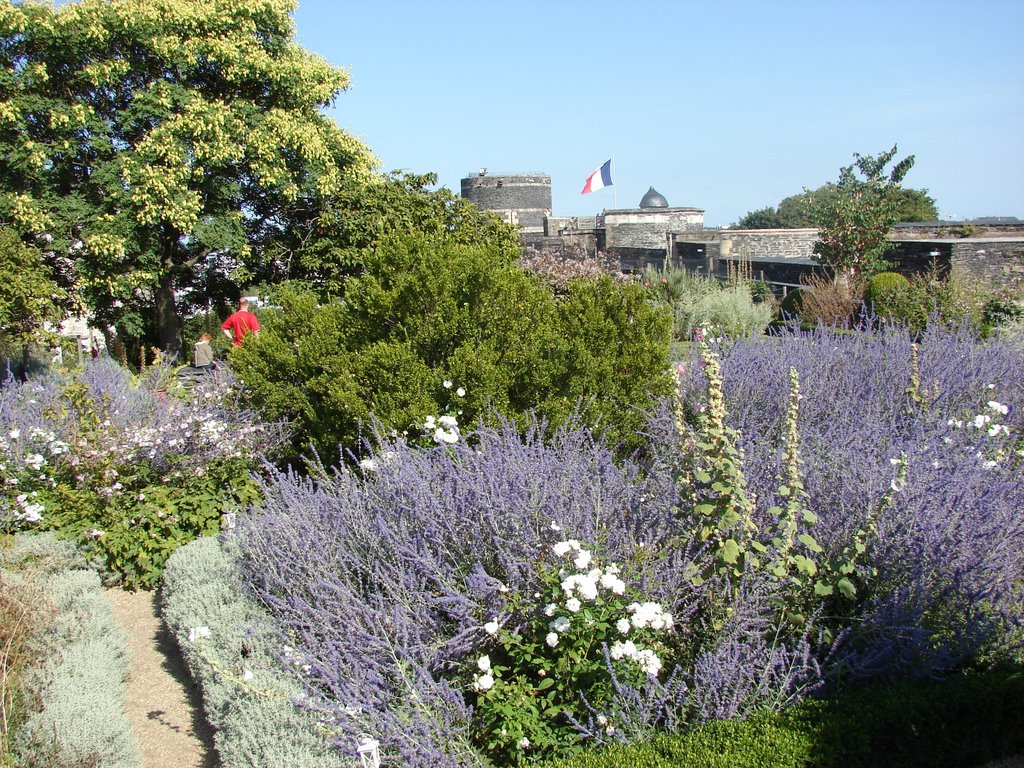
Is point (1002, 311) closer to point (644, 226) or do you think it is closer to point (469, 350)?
point (469, 350)

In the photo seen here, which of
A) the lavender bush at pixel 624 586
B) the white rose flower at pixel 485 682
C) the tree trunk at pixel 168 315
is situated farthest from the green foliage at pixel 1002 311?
the tree trunk at pixel 168 315

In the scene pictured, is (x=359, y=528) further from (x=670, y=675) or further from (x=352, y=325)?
(x=352, y=325)

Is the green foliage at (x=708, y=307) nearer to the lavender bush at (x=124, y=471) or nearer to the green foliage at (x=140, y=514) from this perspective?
the lavender bush at (x=124, y=471)

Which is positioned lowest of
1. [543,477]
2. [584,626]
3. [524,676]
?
[524,676]

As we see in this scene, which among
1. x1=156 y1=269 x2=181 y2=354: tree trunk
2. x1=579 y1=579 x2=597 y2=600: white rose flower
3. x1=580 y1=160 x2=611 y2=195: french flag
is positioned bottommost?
x1=579 y1=579 x2=597 y2=600: white rose flower

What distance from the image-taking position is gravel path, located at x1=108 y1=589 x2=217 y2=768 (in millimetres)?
3305

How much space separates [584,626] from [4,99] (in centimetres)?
1507

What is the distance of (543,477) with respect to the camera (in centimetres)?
354

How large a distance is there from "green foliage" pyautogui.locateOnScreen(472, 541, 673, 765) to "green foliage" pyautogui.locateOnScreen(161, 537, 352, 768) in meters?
0.55

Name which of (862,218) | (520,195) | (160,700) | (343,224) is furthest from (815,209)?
(520,195)

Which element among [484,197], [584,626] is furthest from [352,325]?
[484,197]

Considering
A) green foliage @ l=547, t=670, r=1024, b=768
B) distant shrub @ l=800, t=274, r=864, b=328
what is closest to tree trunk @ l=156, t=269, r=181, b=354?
distant shrub @ l=800, t=274, r=864, b=328

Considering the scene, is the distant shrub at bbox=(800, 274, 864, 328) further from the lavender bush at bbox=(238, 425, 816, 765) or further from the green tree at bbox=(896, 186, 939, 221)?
the green tree at bbox=(896, 186, 939, 221)

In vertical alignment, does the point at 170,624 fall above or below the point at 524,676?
below
